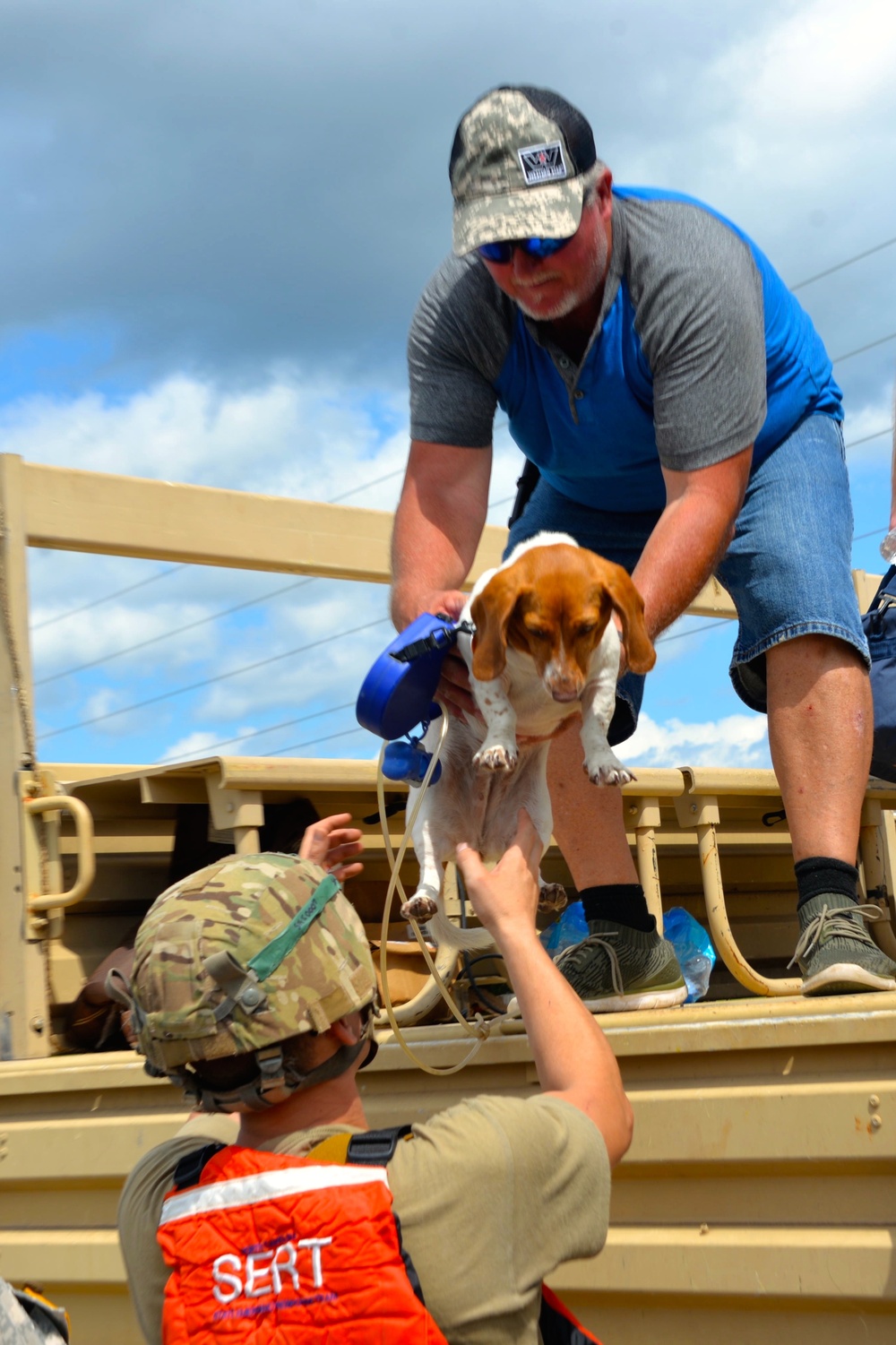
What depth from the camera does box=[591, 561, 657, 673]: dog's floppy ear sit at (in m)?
2.07

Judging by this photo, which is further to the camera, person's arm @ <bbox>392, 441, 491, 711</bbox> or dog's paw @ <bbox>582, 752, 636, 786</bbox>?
person's arm @ <bbox>392, 441, 491, 711</bbox>

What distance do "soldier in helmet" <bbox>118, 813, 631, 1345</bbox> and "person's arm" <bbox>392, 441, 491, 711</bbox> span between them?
3.61 ft

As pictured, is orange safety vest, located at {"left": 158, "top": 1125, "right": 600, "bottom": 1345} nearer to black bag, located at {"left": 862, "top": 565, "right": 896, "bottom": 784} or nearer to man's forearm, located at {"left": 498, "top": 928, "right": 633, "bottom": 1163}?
man's forearm, located at {"left": 498, "top": 928, "right": 633, "bottom": 1163}

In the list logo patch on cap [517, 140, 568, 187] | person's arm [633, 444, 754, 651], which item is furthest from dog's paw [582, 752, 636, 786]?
logo patch on cap [517, 140, 568, 187]

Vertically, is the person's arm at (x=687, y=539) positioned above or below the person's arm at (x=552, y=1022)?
above

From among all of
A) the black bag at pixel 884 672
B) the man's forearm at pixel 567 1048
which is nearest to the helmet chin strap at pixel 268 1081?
the man's forearm at pixel 567 1048

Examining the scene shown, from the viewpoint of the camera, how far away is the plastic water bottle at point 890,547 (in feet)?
9.27

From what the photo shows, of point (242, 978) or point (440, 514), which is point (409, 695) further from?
point (242, 978)

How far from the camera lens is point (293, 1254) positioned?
1.29 meters

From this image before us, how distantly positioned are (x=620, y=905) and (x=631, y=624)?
27.1 inches

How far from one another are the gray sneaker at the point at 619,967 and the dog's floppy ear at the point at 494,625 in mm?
662

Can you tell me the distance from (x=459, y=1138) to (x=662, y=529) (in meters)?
1.21

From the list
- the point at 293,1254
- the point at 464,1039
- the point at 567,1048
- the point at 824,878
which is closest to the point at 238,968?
the point at 293,1254

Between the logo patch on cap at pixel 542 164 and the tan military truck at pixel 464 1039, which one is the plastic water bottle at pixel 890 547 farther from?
the logo patch on cap at pixel 542 164
